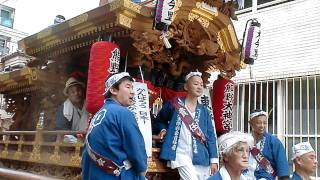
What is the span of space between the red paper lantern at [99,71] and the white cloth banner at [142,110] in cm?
44

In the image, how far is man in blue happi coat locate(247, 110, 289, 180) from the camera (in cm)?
448

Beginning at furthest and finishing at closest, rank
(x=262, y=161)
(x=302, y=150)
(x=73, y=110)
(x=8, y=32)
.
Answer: (x=8, y=32) < (x=73, y=110) < (x=262, y=161) < (x=302, y=150)

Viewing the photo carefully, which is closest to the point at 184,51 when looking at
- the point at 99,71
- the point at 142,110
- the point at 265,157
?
the point at 142,110

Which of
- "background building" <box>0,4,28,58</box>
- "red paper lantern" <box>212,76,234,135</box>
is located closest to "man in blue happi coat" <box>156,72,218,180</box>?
"red paper lantern" <box>212,76,234,135</box>

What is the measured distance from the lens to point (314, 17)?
7883mm

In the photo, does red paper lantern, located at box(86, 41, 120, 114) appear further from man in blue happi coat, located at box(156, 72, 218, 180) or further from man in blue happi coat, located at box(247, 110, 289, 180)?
man in blue happi coat, located at box(247, 110, 289, 180)

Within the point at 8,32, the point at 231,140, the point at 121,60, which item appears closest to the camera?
the point at 231,140

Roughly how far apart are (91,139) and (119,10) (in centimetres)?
187

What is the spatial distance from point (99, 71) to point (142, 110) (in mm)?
773

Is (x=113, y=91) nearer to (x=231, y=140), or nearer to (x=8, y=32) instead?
(x=231, y=140)

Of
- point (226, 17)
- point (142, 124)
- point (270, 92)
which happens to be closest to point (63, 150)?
point (142, 124)

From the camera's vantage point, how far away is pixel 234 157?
9.35 ft

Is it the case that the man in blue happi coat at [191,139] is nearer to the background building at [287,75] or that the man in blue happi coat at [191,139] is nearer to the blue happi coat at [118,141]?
the blue happi coat at [118,141]

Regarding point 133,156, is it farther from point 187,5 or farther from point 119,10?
point 187,5
